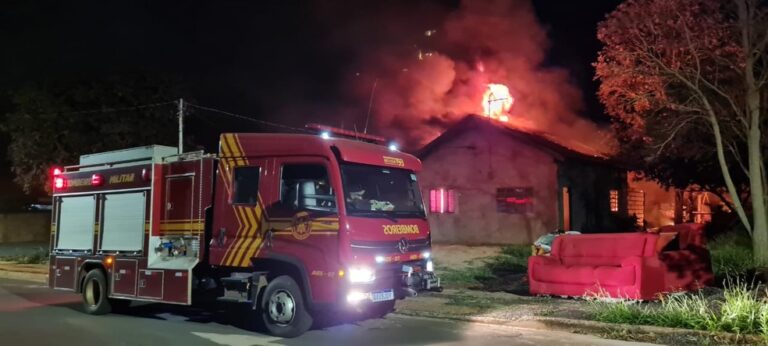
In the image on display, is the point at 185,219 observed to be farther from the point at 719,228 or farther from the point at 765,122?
the point at 719,228

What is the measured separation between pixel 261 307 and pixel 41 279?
39.1ft

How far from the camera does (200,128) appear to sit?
29.4 metres

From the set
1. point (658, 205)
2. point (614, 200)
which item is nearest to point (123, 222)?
point (614, 200)

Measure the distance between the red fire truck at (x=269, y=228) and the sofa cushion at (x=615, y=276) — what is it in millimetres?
3281

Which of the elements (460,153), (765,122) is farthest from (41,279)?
(765,122)

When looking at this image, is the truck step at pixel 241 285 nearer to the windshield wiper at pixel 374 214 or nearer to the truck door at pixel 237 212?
the truck door at pixel 237 212

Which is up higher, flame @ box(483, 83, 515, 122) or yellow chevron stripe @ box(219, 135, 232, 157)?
flame @ box(483, 83, 515, 122)

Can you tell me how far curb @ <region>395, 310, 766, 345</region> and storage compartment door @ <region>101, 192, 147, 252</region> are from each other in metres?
5.21

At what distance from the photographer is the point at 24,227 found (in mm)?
33156

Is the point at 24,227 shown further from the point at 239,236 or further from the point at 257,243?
the point at 257,243

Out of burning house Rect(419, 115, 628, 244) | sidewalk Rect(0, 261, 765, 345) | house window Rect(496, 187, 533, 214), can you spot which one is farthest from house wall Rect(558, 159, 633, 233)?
sidewalk Rect(0, 261, 765, 345)

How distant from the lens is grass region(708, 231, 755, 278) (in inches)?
496

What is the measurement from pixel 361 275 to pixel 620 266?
4.91 m

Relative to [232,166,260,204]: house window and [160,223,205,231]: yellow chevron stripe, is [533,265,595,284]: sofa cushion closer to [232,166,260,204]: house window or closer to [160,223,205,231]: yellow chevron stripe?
[232,166,260,204]: house window
